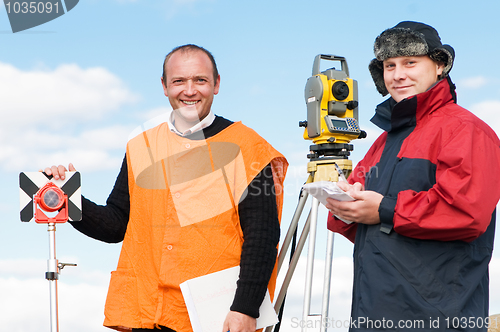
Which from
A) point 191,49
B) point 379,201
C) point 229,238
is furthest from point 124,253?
point 379,201

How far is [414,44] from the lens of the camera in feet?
7.17

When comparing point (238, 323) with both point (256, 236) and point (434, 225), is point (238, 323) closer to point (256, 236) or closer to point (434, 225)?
point (256, 236)

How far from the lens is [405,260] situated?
1.99 meters

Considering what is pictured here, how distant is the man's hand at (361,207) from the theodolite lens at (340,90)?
56.0 inches

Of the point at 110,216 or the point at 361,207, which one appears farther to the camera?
the point at 110,216

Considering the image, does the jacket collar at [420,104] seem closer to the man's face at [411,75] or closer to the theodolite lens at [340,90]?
the man's face at [411,75]

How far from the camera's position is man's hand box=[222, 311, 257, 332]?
2203 mm

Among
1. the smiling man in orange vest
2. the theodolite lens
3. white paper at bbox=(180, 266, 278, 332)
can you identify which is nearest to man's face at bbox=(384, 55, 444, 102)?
the smiling man in orange vest

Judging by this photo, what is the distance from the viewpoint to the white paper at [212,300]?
2.25 metres

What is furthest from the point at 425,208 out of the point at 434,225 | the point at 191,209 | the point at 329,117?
the point at 329,117

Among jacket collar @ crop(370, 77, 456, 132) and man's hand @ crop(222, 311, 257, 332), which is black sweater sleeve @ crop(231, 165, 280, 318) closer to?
man's hand @ crop(222, 311, 257, 332)

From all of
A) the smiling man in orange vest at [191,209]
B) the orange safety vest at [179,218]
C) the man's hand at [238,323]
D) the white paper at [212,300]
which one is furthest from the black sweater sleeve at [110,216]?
the man's hand at [238,323]

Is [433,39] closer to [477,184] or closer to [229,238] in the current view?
[477,184]

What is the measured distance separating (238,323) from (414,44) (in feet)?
4.58
